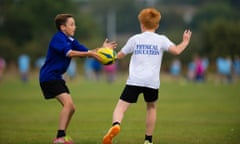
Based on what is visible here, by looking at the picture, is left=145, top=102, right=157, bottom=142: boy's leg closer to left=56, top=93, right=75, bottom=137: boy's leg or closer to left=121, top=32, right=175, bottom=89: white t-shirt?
left=121, top=32, right=175, bottom=89: white t-shirt

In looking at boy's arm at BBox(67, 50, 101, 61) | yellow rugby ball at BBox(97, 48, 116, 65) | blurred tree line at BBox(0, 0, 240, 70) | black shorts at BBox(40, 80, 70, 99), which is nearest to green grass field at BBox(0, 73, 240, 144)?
black shorts at BBox(40, 80, 70, 99)

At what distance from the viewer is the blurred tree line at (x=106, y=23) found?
57.7 meters

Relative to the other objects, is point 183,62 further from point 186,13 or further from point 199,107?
point 186,13

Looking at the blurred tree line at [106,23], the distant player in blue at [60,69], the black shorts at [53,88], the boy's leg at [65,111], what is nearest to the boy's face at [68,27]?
the distant player in blue at [60,69]

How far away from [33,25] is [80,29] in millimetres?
8921

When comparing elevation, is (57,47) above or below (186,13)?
above

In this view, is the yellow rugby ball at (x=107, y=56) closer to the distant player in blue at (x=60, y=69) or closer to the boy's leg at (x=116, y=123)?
the distant player in blue at (x=60, y=69)

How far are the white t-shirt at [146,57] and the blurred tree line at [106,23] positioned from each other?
107ft

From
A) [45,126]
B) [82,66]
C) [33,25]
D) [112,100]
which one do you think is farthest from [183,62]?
[45,126]

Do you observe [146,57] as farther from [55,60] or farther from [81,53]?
[55,60]

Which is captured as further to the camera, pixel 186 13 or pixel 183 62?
pixel 186 13

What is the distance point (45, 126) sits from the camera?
53.8 ft

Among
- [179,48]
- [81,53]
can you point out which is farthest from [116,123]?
[179,48]

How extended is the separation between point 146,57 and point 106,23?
131830 mm
